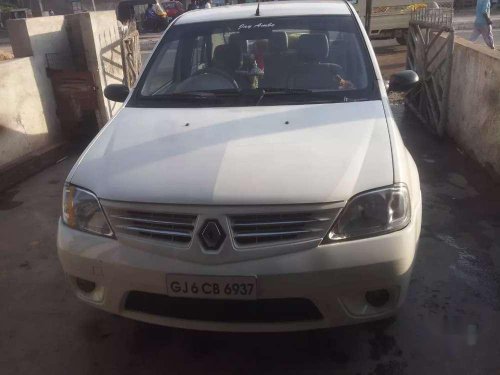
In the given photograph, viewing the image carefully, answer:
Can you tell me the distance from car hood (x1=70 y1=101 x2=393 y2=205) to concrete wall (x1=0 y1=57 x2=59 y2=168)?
2.97m

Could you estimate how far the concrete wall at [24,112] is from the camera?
542 centimetres

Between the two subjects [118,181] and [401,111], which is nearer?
[118,181]

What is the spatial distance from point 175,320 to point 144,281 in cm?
26

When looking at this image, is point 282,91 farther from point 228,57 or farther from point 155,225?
point 155,225

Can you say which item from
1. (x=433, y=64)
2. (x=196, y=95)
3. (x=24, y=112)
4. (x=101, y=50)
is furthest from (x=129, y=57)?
(x=196, y=95)

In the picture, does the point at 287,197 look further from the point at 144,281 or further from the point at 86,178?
the point at 86,178

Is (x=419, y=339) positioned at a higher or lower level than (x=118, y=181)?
lower

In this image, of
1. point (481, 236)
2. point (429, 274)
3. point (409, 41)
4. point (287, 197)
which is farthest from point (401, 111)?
point (287, 197)

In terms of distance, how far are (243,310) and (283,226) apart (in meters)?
0.45

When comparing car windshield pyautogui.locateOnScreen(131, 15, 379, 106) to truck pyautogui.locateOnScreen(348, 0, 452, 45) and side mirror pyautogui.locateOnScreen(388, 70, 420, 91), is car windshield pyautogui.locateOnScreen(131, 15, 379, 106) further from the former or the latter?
truck pyautogui.locateOnScreen(348, 0, 452, 45)

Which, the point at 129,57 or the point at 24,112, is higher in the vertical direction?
the point at 129,57

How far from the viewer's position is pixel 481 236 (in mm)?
3797

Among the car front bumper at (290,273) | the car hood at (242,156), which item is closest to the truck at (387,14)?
the car hood at (242,156)

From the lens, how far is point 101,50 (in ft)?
21.7
